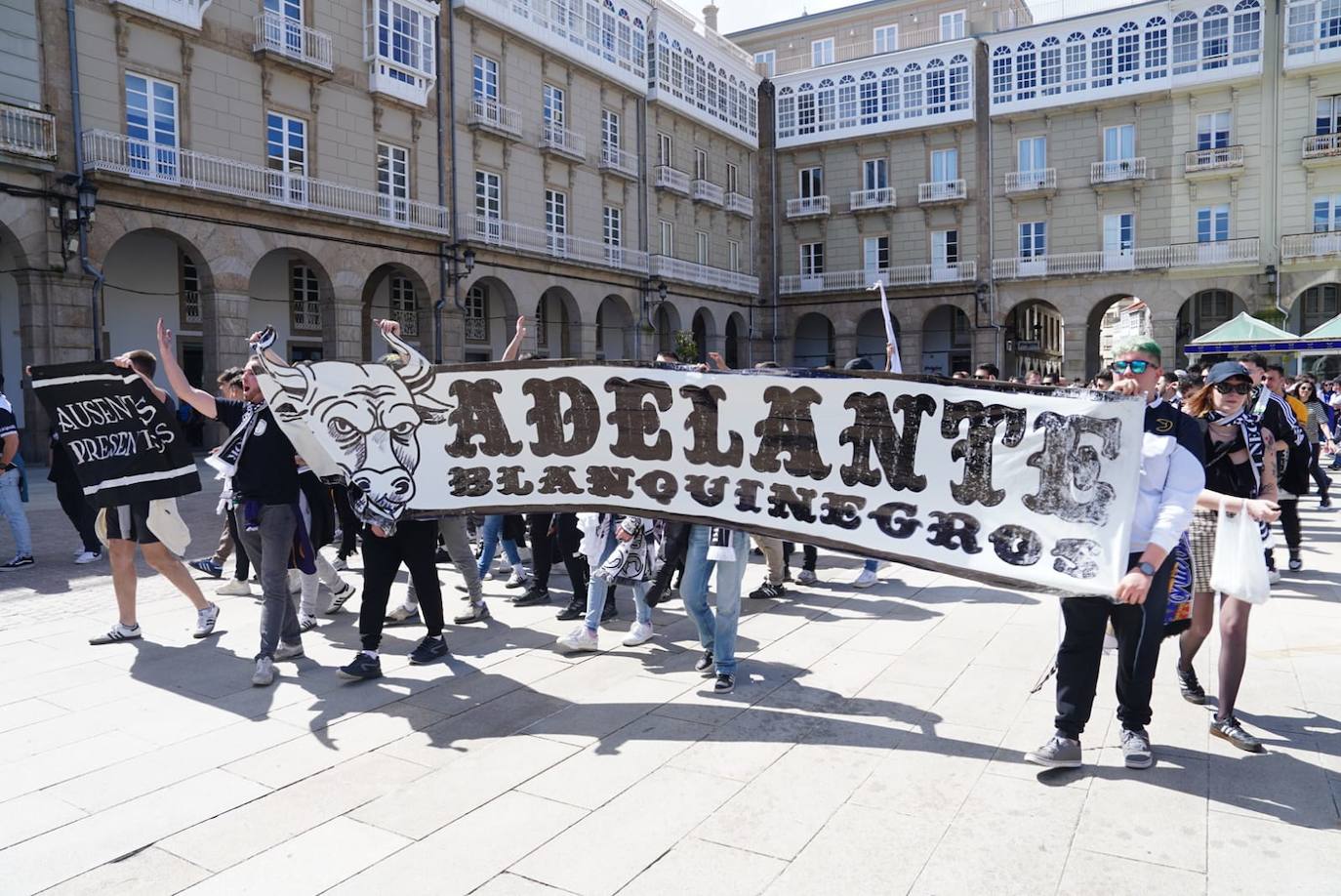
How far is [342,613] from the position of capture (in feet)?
23.6

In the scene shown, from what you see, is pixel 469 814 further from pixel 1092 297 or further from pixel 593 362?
pixel 1092 297

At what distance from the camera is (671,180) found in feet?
107

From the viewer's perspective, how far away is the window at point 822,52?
42281 mm

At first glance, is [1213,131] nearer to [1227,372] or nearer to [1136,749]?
[1227,372]

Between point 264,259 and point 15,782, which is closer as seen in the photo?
point 15,782

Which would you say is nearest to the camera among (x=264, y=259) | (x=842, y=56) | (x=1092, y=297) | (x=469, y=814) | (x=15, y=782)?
(x=469, y=814)

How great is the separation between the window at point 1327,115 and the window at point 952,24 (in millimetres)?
14933

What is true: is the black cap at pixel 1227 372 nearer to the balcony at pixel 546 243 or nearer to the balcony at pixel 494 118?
the balcony at pixel 546 243

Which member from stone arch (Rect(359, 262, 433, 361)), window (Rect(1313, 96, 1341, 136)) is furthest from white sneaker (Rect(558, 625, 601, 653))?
window (Rect(1313, 96, 1341, 136))

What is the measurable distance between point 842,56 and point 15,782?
A: 146ft

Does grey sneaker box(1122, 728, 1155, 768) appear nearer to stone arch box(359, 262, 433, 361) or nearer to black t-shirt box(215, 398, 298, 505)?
black t-shirt box(215, 398, 298, 505)

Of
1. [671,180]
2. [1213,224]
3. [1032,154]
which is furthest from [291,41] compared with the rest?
[1213,224]

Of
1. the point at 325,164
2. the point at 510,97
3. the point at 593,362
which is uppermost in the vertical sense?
the point at 510,97

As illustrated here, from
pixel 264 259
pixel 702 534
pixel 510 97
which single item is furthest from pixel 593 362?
pixel 510 97
